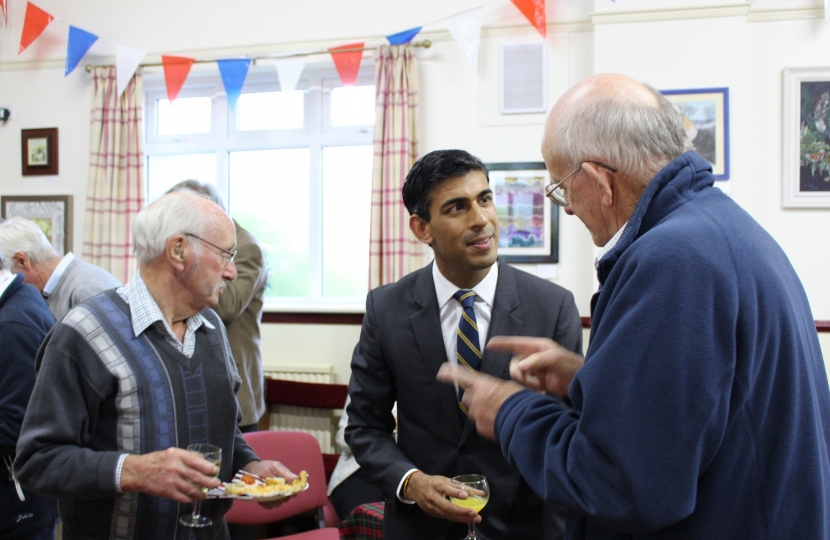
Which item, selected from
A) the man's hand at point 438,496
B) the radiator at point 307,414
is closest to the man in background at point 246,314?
the radiator at point 307,414

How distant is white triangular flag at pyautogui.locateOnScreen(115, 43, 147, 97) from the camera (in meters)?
4.43

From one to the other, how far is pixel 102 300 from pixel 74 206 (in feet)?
11.9

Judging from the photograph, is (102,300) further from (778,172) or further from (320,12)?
(778,172)

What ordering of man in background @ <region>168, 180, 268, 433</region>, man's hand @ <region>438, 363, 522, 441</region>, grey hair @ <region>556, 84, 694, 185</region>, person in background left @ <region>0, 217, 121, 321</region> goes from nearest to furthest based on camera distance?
grey hair @ <region>556, 84, 694, 185</region> → man's hand @ <region>438, 363, 522, 441</region> → person in background left @ <region>0, 217, 121, 321</region> → man in background @ <region>168, 180, 268, 433</region>

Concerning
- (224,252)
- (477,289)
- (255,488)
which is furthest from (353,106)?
(255,488)

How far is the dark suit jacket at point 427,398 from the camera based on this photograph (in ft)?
5.10

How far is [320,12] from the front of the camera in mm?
4406

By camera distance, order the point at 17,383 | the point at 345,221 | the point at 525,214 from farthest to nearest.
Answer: the point at 345,221 < the point at 525,214 < the point at 17,383

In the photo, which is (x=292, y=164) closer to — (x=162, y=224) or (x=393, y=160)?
(x=393, y=160)

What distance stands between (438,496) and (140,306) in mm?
832

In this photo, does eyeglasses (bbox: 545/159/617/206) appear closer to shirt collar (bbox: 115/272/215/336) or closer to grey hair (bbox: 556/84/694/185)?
grey hair (bbox: 556/84/694/185)

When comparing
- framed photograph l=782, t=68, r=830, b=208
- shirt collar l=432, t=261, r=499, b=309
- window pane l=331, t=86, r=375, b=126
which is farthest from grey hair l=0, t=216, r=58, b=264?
framed photograph l=782, t=68, r=830, b=208

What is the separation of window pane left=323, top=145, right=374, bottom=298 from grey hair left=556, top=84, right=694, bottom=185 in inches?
141

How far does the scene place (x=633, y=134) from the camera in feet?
3.38
